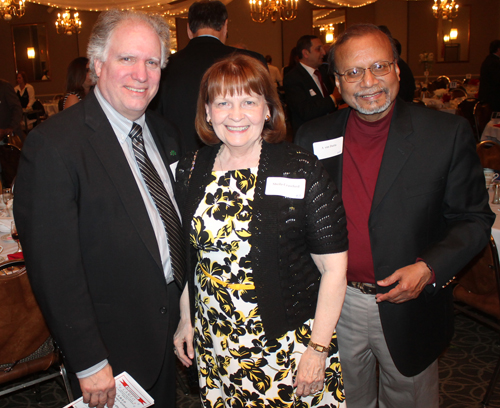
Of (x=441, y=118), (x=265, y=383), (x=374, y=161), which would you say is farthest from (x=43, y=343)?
(x=441, y=118)

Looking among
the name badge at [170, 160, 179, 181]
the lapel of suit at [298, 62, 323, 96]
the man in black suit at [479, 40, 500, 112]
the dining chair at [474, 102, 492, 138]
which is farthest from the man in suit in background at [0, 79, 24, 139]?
the man in black suit at [479, 40, 500, 112]

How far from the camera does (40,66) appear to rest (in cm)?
1397

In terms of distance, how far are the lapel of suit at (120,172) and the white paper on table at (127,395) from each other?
1.34 feet

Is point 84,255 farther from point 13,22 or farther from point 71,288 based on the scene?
point 13,22

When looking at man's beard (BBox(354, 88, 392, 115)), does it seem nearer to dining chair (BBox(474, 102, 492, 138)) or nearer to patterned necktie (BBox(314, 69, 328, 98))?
patterned necktie (BBox(314, 69, 328, 98))

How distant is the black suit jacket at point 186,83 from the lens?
129 inches

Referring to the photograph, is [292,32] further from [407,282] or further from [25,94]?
[407,282]

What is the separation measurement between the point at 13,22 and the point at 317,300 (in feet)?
50.5

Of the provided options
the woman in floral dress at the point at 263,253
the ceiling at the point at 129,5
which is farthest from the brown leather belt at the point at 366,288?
the ceiling at the point at 129,5

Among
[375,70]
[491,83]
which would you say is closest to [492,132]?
[491,83]

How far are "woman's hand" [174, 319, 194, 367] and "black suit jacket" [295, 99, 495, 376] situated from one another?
75cm

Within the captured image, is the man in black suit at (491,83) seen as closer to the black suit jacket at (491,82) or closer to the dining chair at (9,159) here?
the black suit jacket at (491,82)

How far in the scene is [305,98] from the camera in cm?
520

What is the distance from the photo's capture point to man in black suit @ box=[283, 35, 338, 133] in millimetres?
5121
